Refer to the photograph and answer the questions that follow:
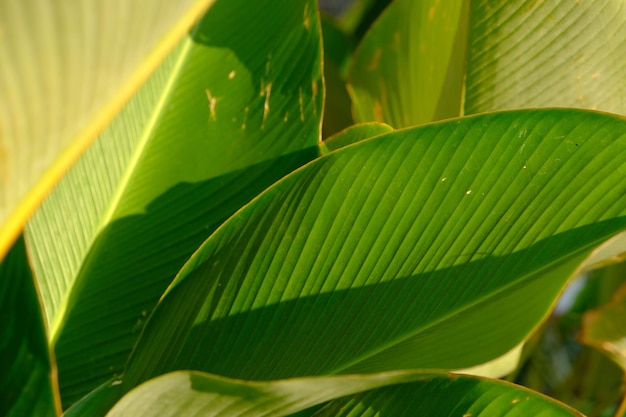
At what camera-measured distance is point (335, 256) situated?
479 millimetres

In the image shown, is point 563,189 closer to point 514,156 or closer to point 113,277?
point 514,156

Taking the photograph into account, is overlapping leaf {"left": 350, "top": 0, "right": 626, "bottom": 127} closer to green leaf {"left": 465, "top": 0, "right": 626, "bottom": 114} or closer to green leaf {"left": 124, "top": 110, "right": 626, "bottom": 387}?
green leaf {"left": 465, "top": 0, "right": 626, "bottom": 114}

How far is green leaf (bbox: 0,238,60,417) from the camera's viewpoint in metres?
0.34

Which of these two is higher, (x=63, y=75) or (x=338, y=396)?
(x=63, y=75)

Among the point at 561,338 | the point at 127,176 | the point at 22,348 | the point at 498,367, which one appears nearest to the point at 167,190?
the point at 127,176

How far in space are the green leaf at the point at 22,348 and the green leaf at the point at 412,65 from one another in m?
0.52

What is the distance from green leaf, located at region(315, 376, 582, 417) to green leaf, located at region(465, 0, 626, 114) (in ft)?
1.15

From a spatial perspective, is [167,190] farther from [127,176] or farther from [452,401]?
[452,401]

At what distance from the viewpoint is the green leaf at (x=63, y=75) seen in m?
0.26

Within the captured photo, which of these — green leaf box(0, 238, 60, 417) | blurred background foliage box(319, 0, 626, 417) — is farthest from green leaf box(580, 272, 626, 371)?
green leaf box(0, 238, 60, 417)

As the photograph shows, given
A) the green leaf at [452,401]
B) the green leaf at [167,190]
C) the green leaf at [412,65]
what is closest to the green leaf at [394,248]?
the green leaf at [452,401]

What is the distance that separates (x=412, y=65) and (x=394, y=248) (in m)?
0.37

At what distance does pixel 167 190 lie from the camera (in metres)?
0.64

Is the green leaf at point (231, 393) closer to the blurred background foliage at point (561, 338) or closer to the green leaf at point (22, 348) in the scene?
the green leaf at point (22, 348)
